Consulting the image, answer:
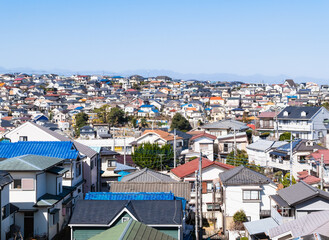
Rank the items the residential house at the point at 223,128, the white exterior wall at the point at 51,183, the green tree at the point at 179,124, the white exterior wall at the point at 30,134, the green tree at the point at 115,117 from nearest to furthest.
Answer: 1. the white exterior wall at the point at 51,183
2. the white exterior wall at the point at 30,134
3. the residential house at the point at 223,128
4. the green tree at the point at 179,124
5. the green tree at the point at 115,117

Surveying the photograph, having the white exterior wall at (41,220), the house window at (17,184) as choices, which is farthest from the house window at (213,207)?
the house window at (17,184)

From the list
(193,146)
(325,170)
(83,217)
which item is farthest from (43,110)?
(83,217)

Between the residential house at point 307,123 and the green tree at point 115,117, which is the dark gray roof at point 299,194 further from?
the green tree at point 115,117

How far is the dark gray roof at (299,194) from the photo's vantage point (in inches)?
599

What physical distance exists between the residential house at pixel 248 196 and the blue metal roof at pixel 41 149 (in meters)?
7.08

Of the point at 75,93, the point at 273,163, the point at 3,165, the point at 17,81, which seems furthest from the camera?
the point at 17,81

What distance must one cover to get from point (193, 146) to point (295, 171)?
10899 mm

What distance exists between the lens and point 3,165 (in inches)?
583

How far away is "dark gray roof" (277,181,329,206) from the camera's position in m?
15.2

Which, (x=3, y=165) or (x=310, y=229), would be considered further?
(x=3, y=165)

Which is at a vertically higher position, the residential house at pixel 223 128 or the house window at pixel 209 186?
the residential house at pixel 223 128

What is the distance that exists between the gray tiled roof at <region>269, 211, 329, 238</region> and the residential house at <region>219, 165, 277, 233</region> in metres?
5.00

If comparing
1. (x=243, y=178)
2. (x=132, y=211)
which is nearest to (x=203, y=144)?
(x=243, y=178)

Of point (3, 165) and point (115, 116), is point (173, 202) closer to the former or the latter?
point (3, 165)
